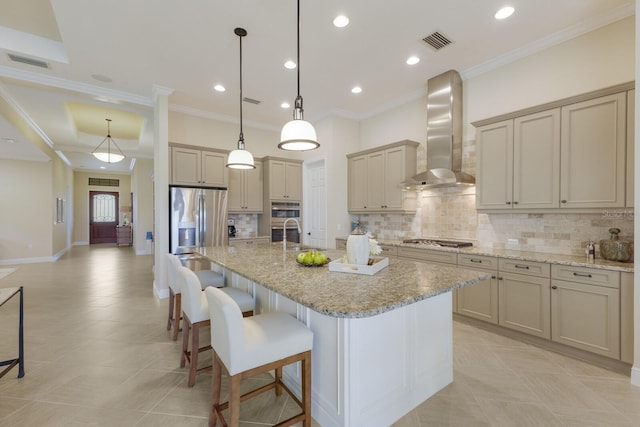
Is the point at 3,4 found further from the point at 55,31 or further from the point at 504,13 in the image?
the point at 504,13

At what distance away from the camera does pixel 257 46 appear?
3.26 meters

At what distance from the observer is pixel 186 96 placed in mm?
4613

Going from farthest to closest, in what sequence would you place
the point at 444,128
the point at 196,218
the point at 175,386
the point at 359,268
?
the point at 196,218, the point at 444,128, the point at 175,386, the point at 359,268

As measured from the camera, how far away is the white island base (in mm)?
1572

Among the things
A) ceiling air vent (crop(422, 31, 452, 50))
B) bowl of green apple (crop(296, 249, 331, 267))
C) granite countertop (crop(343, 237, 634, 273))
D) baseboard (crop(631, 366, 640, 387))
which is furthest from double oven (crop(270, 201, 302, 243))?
baseboard (crop(631, 366, 640, 387))

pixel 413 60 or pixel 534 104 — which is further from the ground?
pixel 413 60

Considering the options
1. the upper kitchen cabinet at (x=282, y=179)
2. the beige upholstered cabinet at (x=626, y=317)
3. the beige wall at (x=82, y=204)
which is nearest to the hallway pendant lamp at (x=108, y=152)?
the upper kitchen cabinet at (x=282, y=179)

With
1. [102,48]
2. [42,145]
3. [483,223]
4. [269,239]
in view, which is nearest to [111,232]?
[42,145]

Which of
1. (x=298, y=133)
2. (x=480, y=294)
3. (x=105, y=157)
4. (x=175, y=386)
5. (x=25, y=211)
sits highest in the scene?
(x=105, y=157)

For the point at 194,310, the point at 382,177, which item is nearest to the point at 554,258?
the point at 382,177

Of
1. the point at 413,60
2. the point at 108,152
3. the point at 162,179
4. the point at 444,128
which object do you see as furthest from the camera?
the point at 108,152

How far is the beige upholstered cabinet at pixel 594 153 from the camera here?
2.52 meters

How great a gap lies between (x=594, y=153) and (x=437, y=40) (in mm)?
1937

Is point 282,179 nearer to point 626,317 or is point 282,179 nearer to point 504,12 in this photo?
point 504,12
